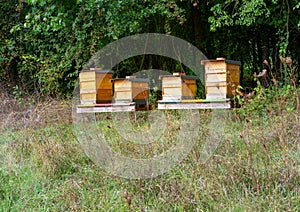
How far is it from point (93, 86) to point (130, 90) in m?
0.67

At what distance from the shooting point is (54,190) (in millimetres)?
3088

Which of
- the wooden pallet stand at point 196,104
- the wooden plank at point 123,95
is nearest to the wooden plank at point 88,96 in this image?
the wooden plank at point 123,95

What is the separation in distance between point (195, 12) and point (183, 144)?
5867mm

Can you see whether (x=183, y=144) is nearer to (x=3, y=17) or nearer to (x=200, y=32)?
(x=200, y=32)

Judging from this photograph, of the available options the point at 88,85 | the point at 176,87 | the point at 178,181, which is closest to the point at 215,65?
the point at 176,87

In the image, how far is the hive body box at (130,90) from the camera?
621cm

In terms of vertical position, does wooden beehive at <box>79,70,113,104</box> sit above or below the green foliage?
below

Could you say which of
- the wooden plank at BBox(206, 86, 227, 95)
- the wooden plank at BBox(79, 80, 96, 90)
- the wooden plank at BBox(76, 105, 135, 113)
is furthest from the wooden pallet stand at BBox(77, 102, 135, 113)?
the wooden plank at BBox(206, 86, 227, 95)

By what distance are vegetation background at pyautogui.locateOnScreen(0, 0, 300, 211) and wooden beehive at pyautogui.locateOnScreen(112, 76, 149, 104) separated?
782 mm

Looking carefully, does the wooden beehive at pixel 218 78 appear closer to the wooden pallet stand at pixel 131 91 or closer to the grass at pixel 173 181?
the wooden pallet stand at pixel 131 91

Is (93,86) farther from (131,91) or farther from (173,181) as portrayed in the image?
(173,181)

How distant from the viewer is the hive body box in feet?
20.4

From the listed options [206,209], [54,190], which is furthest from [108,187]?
[206,209]

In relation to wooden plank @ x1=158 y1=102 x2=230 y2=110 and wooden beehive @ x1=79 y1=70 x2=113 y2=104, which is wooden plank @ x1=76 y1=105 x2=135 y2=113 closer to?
wooden beehive @ x1=79 y1=70 x2=113 y2=104
